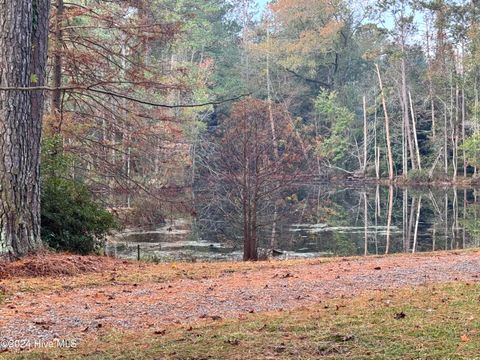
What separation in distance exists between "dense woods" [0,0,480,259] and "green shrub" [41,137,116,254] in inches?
1.3

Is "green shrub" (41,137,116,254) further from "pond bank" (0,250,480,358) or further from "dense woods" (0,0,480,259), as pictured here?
"pond bank" (0,250,480,358)

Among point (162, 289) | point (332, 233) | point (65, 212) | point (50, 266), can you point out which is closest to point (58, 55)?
point (65, 212)

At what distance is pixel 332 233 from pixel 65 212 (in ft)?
34.5

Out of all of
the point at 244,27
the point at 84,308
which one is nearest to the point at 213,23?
the point at 244,27

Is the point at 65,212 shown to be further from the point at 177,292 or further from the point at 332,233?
the point at 332,233

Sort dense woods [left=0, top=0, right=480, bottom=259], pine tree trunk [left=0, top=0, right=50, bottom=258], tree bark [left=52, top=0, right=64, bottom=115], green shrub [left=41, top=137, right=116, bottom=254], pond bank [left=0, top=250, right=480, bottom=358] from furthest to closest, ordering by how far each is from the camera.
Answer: tree bark [left=52, top=0, right=64, bottom=115] → green shrub [left=41, top=137, right=116, bottom=254] → dense woods [left=0, top=0, right=480, bottom=259] → pine tree trunk [left=0, top=0, right=50, bottom=258] → pond bank [left=0, top=250, right=480, bottom=358]

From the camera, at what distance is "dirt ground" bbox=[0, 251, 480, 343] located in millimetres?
4613

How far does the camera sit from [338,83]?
140ft

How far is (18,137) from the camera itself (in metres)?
6.90

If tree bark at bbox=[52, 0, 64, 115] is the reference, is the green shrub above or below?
below

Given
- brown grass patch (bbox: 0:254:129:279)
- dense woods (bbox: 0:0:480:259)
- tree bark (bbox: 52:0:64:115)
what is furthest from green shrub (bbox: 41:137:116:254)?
brown grass patch (bbox: 0:254:129:279)

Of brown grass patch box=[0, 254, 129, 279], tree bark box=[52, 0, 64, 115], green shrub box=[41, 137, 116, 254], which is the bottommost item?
brown grass patch box=[0, 254, 129, 279]

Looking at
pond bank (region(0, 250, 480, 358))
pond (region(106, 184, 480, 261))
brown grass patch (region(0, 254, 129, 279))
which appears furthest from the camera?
pond (region(106, 184, 480, 261))

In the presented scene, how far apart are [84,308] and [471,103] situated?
34820 millimetres
